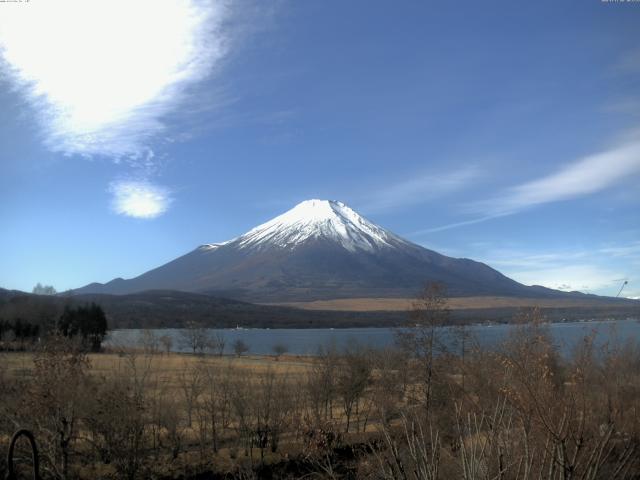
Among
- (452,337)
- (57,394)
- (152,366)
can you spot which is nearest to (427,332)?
(452,337)

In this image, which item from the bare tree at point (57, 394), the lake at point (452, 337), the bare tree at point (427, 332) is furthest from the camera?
the bare tree at point (427, 332)

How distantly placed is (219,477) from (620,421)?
13911mm

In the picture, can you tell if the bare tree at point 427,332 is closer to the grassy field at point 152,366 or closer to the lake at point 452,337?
the lake at point 452,337

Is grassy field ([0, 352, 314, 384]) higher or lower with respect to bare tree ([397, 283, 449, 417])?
lower

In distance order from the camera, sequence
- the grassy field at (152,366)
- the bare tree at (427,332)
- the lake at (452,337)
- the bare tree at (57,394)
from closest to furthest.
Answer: the bare tree at (57,394) < the grassy field at (152,366) < the lake at (452,337) < the bare tree at (427,332)

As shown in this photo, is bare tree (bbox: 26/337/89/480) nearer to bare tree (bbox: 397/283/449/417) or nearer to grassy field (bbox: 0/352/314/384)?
grassy field (bbox: 0/352/314/384)

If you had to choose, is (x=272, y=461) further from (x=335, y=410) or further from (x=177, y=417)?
(x=335, y=410)

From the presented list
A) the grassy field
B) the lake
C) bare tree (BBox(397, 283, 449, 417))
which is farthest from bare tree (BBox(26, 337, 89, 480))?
bare tree (BBox(397, 283, 449, 417))

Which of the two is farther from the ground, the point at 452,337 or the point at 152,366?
the point at 452,337

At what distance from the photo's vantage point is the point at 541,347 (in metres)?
15.8

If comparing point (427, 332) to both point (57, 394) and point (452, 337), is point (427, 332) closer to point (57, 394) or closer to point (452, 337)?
point (452, 337)

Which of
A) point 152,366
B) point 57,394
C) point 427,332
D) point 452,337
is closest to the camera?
point 57,394

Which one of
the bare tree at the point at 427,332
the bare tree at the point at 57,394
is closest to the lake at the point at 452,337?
the bare tree at the point at 427,332

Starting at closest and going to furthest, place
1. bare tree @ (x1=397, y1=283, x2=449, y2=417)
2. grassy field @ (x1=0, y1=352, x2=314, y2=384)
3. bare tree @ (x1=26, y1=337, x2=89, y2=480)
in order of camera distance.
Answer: bare tree @ (x1=26, y1=337, x2=89, y2=480) < grassy field @ (x1=0, y1=352, x2=314, y2=384) < bare tree @ (x1=397, y1=283, x2=449, y2=417)
